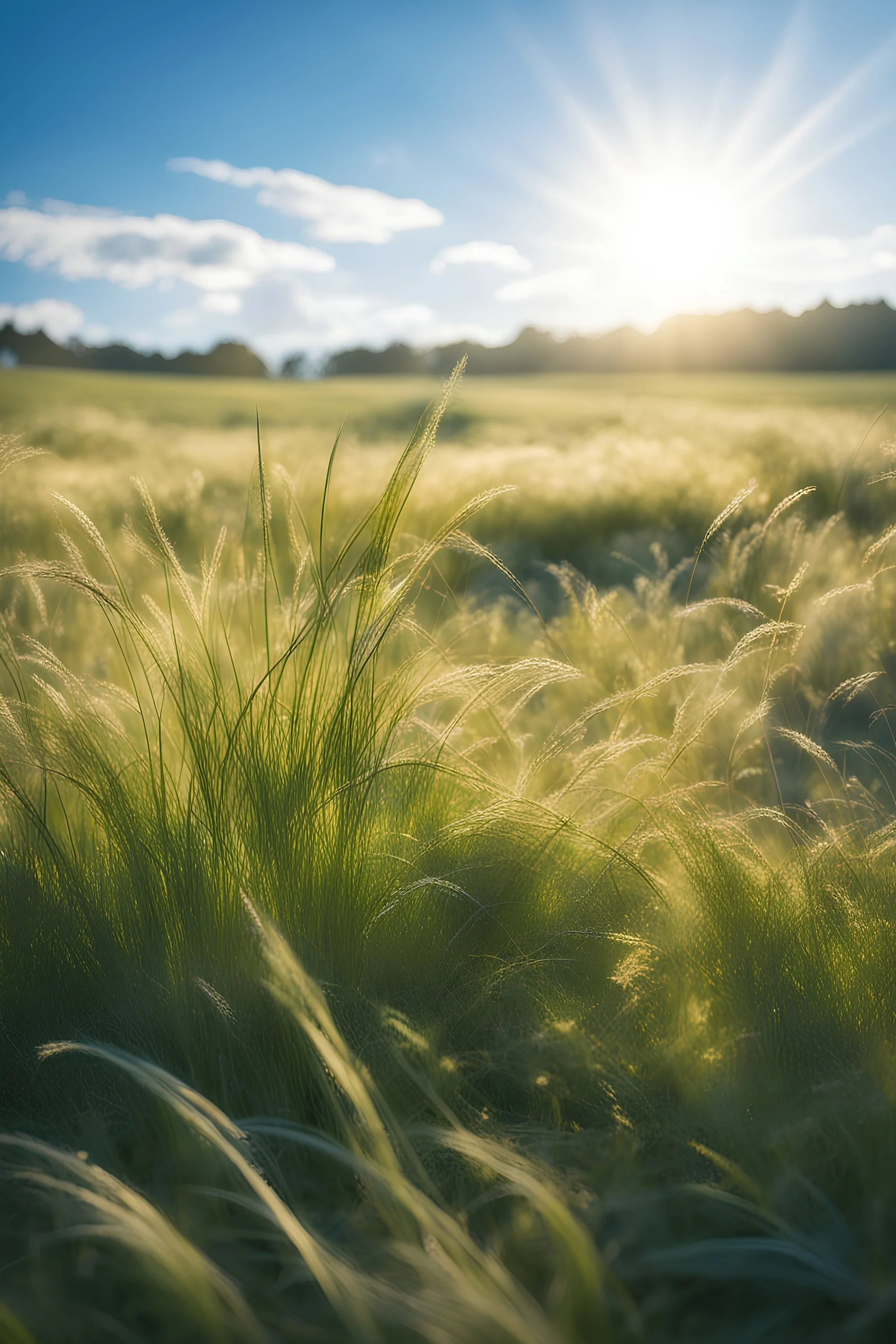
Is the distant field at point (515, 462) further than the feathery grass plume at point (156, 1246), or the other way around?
the distant field at point (515, 462)

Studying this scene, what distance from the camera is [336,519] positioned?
14.8 ft

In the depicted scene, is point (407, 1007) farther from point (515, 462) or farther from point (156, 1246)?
point (515, 462)

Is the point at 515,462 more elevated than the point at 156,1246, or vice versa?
the point at 515,462

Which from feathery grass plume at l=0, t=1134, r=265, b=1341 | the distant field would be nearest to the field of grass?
feathery grass plume at l=0, t=1134, r=265, b=1341

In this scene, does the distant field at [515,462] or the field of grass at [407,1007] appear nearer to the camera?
the field of grass at [407,1007]

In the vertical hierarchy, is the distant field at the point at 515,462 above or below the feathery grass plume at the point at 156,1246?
above

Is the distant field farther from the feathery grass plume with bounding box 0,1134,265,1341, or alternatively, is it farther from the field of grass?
the feathery grass plume with bounding box 0,1134,265,1341

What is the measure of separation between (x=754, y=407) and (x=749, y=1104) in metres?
14.9

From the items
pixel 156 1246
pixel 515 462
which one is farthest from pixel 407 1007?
pixel 515 462

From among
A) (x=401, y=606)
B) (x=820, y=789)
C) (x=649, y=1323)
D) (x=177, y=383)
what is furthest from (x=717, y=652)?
(x=177, y=383)

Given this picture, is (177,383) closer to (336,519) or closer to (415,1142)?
(336,519)

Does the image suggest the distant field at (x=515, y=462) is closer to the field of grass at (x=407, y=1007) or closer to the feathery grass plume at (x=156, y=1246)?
the field of grass at (x=407, y=1007)

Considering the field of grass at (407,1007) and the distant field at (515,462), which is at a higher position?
the distant field at (515,462)

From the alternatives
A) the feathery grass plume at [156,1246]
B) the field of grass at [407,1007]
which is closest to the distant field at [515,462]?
the field of grass at [407,1007]
